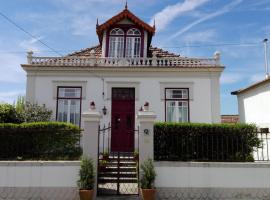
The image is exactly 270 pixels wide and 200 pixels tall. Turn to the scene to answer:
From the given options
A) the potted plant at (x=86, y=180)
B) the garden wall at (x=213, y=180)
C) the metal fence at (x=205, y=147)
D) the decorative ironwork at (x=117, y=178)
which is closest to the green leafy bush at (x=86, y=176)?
the potted plant at (x=86, y=180)

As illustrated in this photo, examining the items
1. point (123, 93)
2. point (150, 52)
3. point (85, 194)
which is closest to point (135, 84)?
point (123, 93)

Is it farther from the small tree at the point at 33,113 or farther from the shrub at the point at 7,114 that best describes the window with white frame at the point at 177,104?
the shrub at the point at 7,114

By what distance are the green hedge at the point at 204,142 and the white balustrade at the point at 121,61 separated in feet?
18.8

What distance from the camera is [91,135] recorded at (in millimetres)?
8867

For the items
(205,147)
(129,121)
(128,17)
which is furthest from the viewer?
(128,17)

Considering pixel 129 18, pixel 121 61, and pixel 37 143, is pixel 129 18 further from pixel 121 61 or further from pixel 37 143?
pixel 37 143

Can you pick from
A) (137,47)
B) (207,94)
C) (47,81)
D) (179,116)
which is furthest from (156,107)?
(47,81)

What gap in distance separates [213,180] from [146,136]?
84.8 inches

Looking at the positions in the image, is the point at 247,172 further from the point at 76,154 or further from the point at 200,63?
the point at 200,63

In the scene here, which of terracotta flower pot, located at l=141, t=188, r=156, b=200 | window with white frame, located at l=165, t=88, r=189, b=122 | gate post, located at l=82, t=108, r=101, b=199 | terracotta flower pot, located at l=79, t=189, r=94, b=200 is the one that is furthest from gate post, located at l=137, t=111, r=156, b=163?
window with white frame, located at l=165, t=88, r=189, b=122

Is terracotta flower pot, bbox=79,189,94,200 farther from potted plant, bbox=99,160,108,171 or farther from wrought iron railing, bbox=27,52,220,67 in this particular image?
wrought iron railing, bbox=27,52,220,67

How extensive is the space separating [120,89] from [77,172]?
22.2ft

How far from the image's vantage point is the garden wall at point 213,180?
8.72m

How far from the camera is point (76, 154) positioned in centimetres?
991
